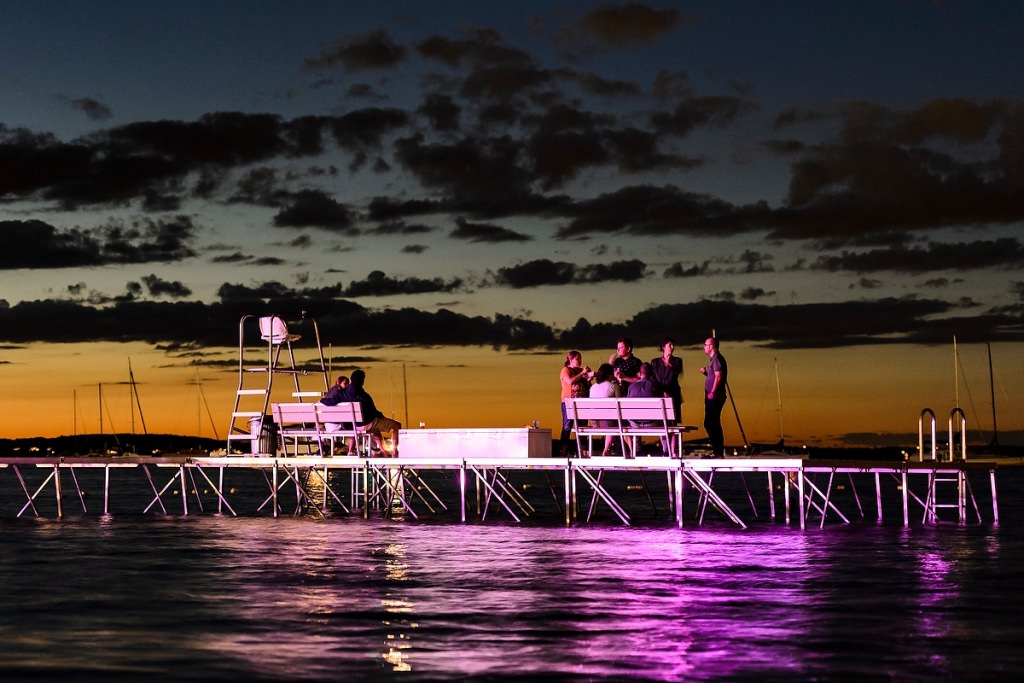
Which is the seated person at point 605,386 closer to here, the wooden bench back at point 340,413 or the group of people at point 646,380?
the group of people at point 646,380

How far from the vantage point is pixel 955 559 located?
19.1 metres

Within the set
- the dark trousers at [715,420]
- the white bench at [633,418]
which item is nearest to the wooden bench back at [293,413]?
the white bench at [633,418]

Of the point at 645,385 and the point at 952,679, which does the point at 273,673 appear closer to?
the point at 952,679

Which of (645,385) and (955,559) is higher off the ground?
(645,385)

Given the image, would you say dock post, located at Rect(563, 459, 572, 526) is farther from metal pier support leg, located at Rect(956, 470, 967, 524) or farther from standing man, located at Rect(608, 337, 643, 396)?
metal pier support leg, located at Rect(956, 470, 967, 524)

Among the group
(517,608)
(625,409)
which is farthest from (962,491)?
(517,608)

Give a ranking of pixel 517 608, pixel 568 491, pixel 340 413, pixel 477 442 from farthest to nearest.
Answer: pixel 340 413
pixel 568 491
pixel 477 442
pixel 517 608

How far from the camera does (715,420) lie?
2283 cm

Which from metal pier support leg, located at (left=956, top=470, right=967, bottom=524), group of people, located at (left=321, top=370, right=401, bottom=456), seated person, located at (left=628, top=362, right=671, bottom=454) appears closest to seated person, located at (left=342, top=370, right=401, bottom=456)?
group of people, located at (left=321, top=370, right=401, bottom=456)

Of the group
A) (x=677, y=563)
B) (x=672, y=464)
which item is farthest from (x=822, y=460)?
(x=677, y=563)

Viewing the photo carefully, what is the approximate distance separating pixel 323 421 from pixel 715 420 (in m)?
7.21

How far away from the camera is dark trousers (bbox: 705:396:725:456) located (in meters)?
22.7

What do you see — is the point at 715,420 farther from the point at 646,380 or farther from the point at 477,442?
the point at 477,442

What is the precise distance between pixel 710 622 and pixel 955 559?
7672mm
